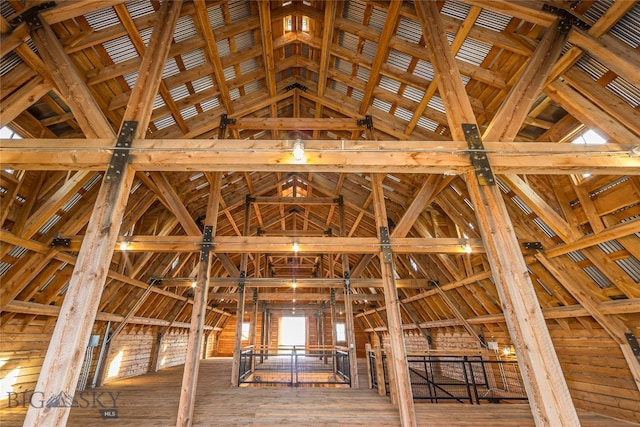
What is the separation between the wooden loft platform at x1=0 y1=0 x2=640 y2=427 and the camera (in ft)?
9.91

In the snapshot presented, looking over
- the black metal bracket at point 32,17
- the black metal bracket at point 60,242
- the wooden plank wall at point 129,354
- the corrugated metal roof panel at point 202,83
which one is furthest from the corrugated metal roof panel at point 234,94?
the wooden plank wall at point 129,354

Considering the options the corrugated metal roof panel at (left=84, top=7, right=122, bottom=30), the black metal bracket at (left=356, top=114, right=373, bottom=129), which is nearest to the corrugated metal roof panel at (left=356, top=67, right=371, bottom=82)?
the black metal bracket at (left=356, top=114, right=373, bottom=129)

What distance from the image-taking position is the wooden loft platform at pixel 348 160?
9.91 ft

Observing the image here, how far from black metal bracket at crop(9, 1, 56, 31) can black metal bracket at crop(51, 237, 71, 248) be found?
375cm

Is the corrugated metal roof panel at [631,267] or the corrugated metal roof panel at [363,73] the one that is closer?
the corrugated metal roof panel at [631,267]

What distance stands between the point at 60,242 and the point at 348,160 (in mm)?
5985

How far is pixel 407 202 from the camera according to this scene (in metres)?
8.91

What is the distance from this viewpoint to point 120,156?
304cm

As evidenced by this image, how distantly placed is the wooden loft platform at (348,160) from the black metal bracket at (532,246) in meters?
0.03

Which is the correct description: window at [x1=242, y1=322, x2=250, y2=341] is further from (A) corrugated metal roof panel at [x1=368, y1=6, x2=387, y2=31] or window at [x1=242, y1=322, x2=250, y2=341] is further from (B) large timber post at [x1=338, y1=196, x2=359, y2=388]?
(A) corrugated metal roof panel at [x1=368, y1=6, x2=387, y2=31]

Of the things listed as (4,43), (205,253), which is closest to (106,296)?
(205,253)

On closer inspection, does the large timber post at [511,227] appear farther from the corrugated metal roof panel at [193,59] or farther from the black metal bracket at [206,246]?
the black metal bracket at [206,246]

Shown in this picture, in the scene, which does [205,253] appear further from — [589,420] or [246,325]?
[246,325]

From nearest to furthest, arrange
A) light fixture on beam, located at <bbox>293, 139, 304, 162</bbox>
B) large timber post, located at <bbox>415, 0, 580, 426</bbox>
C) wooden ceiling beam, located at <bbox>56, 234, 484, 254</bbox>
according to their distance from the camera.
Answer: large timber post, located at <bbox>415, 0, 580, 426</bbox> → light fixture on beam, located at <bbox>293, 139, 304, 162</bbox> → wooden ceiling beam, located at <bbox>56, 234, 484, 254</bbox>
